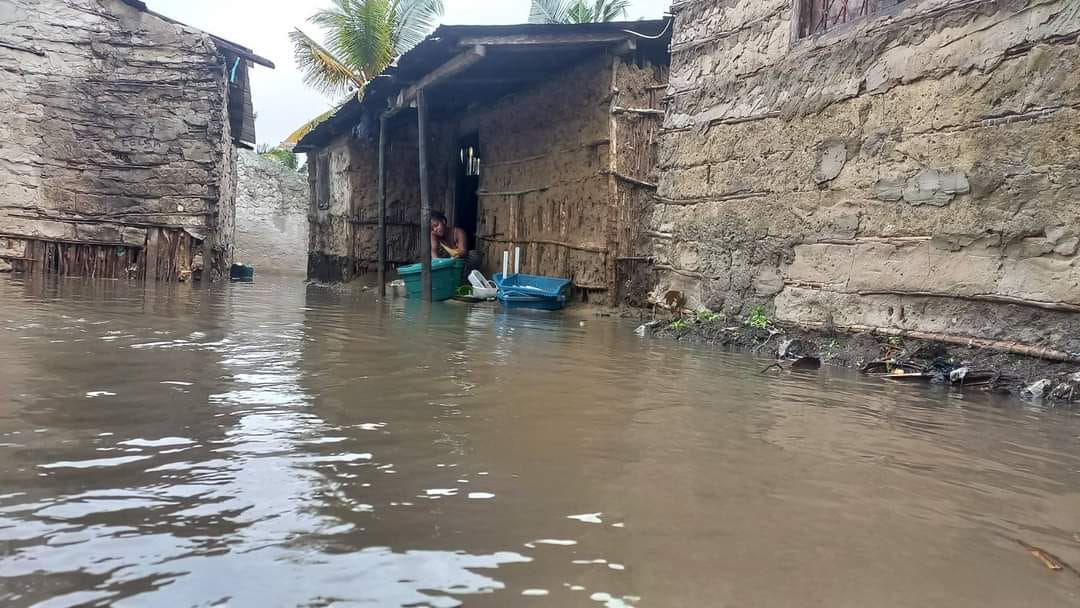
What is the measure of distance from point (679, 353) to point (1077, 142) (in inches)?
93.4

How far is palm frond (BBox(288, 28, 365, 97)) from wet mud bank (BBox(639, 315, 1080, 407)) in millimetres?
17183

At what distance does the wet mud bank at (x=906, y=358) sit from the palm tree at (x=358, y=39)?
14.8m

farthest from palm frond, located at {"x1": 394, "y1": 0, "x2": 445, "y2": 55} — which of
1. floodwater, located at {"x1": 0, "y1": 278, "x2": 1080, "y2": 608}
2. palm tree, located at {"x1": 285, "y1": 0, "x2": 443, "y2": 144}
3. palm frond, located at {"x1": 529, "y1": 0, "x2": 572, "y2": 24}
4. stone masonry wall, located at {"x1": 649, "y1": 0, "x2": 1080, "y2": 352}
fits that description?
floodwater, located at {"x1": 0, "y1": 278, "x2": 1080, "y2": 608}

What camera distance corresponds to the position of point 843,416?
2812 mm

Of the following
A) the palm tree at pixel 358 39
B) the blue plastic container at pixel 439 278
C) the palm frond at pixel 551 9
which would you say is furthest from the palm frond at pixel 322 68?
the blue plastic container at pixel 439 278

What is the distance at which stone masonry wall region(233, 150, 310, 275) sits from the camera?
27.6 metres

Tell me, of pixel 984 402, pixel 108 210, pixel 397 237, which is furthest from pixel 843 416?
pixel 108 210

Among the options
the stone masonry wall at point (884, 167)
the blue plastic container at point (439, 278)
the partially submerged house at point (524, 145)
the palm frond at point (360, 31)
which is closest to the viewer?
the stone masonry wall at point (884, 167)

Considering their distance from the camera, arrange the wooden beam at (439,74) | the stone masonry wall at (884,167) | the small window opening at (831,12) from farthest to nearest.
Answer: the wooden beam at (439,74) < the small window opening at (831,12) < the stone masonry wall at (884,167)

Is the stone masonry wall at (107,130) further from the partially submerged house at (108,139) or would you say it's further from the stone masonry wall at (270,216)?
the stone masonry wall at (270,216)

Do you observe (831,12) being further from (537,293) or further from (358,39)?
(358,39)

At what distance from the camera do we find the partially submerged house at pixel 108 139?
452 inches

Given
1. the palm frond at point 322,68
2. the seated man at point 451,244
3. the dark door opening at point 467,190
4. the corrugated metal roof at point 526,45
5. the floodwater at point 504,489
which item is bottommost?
the floodwater at point 504,489

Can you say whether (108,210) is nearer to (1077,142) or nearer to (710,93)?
(710,93)
